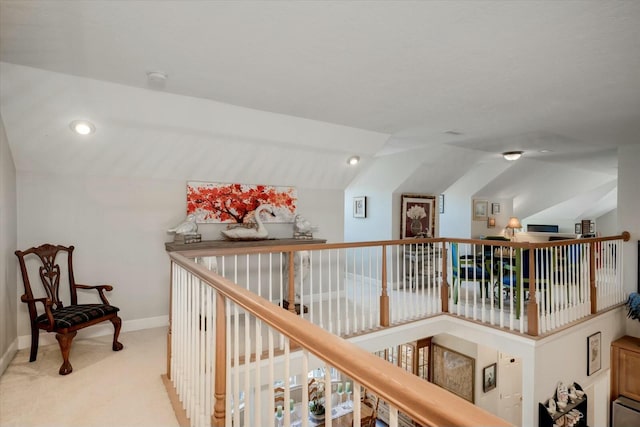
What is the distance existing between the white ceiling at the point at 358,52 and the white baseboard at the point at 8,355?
7.74 feet

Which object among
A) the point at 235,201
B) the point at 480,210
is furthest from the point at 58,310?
the point at 480,210

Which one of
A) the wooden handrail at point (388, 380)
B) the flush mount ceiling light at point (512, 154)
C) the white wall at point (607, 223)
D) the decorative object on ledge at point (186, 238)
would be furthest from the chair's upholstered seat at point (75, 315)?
the white wall at point (607, 223)

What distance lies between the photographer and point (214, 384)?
165 centimetres

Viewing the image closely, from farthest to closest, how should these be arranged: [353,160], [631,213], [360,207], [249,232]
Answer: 1. [360,207]
2. [631,213]
3. [353,160]
4. [249,232]

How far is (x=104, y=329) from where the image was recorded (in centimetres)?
380

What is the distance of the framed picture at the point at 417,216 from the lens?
253 inches

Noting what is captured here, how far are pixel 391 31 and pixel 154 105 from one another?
2290mm

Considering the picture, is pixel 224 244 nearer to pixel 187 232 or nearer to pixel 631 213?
pixel 187 232

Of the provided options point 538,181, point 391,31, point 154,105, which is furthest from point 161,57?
point 538,181

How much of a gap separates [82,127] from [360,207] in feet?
15.9

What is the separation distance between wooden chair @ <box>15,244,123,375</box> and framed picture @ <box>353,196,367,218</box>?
15.0 feet

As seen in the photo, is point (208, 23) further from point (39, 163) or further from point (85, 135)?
point (39, 163)

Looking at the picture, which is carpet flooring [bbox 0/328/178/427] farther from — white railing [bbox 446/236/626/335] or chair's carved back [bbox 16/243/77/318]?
white railing [bbox 446/236/626/335]

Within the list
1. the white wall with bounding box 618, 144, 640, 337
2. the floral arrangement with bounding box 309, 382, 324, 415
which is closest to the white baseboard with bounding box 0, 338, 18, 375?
the floral arrangement with bounding box 309, 382, 324, 415
